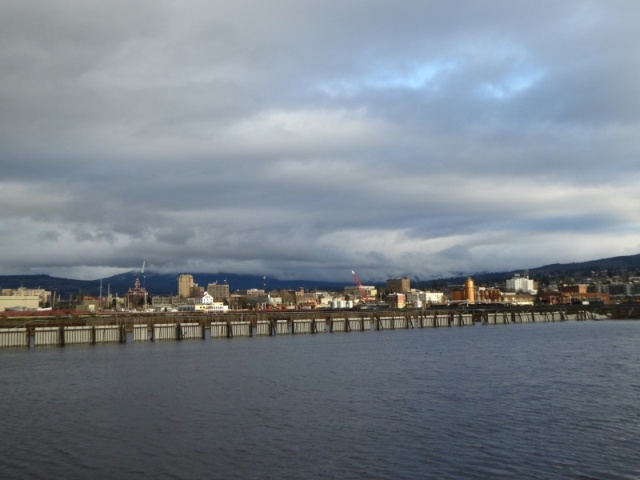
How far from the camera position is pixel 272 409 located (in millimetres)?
32531

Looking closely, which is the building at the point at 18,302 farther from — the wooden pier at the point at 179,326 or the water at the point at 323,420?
the water at the point at 323,420

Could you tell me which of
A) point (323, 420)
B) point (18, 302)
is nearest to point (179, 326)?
point (323, 420)

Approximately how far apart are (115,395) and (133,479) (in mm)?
19343

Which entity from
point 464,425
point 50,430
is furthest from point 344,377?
point 50,430

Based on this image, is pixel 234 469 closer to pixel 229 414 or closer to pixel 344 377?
pixel 229 414

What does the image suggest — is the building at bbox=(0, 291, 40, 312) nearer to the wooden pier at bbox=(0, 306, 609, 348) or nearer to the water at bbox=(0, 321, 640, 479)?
the wooden pier at bbox=(0, 306, 609, 348)

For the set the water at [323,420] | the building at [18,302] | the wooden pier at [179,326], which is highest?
the building at [18,302]

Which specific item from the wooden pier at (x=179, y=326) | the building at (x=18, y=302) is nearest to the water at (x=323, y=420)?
the wooden pier at (x=179, y=326)

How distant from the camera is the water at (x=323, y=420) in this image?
21375 millimetres

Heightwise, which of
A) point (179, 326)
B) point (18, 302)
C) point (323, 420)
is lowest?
point (323, 420)

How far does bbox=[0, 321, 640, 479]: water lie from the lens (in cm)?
2138

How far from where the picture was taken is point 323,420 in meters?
29.2

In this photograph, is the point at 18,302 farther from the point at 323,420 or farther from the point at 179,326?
the point at 323,420

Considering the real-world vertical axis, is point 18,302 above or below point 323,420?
above
